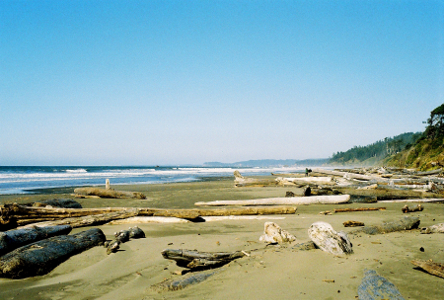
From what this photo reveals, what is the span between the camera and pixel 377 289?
2643 millimetres

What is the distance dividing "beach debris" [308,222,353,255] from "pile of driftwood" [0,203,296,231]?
13.5 ft

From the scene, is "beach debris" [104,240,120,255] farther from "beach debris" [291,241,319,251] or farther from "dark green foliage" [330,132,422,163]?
"dark green foliage" [330,132,422,163]

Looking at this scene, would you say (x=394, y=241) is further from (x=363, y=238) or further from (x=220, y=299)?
(x=220, y=299)

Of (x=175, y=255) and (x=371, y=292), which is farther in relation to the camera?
(x=175, y=255)

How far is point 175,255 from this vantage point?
139 inches

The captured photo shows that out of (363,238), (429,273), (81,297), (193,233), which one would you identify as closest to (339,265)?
(429,273)

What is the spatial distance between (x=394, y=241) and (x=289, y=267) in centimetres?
233

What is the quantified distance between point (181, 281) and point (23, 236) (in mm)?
3478

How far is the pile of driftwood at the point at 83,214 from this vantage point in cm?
680

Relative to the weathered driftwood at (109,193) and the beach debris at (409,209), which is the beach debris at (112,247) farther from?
the weathered driftwood at (109,193)

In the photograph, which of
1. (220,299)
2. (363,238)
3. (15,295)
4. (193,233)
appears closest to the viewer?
(220,299)

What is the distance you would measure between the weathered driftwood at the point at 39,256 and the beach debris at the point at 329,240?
406 cm

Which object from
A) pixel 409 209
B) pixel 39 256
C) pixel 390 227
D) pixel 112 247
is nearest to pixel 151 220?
pixel 112 247

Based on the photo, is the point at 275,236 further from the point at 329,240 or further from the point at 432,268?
the point at 432,268
